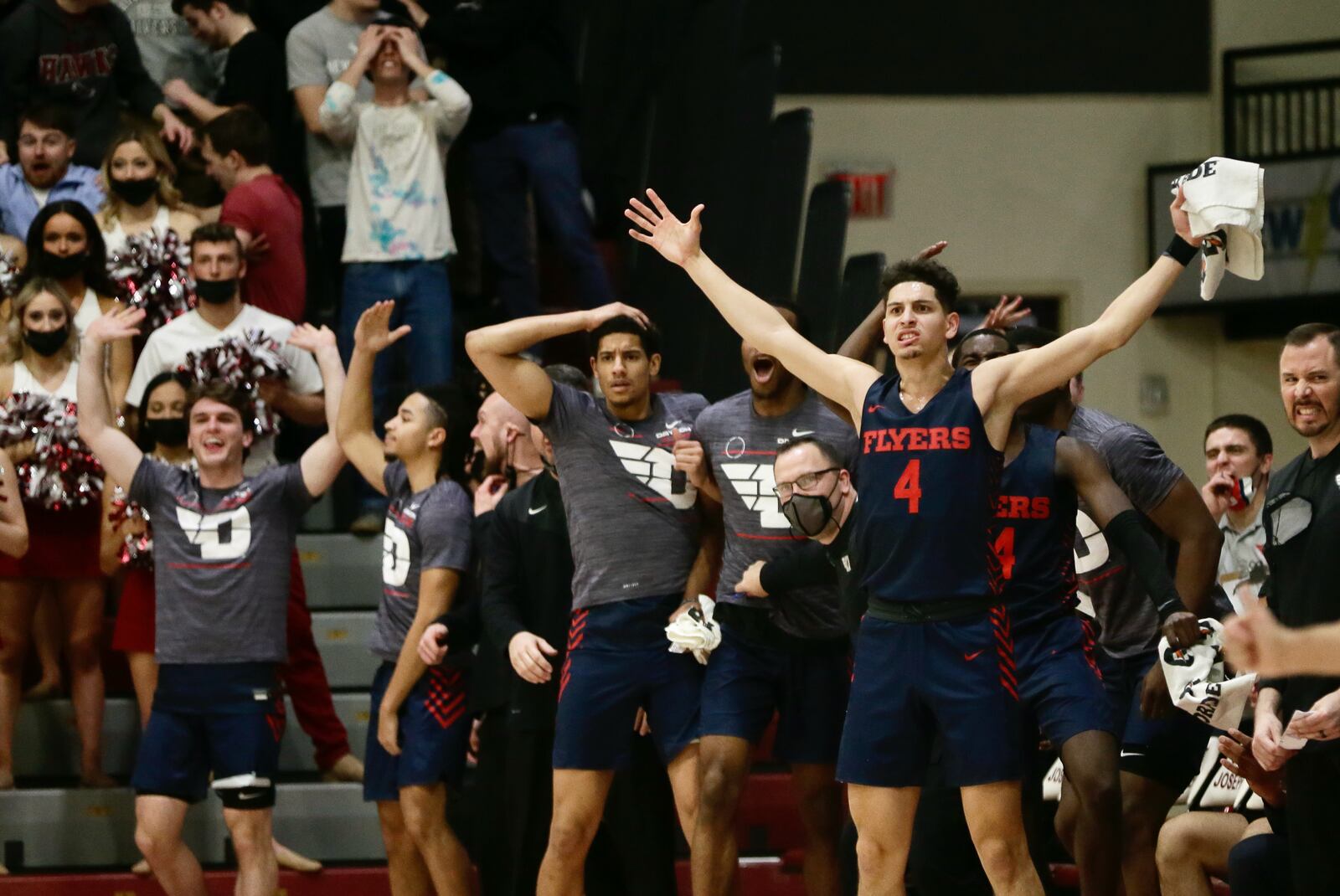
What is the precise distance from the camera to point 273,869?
6125 millimetres

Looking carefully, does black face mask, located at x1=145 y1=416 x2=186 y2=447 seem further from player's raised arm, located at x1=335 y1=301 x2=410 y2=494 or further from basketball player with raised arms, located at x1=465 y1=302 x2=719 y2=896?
basketball player with raised arms, located at x1=465 y1=302 x2=719 y2=896

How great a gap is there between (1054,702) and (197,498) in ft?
9.75

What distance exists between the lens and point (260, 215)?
7582mm

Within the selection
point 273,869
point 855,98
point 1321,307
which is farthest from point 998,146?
point 273,869

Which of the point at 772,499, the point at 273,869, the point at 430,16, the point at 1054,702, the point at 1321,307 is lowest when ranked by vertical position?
the point at 273,869

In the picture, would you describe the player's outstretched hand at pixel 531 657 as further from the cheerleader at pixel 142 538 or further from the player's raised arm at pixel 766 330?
the cheerleader at pixel 142 538

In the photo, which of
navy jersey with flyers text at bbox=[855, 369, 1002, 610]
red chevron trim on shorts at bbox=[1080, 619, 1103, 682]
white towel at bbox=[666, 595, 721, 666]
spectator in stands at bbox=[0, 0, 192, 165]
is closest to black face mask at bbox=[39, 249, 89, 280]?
spectator in stands at bbox=[0, 0, 192, 165]

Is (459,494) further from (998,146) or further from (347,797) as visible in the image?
(998,146)

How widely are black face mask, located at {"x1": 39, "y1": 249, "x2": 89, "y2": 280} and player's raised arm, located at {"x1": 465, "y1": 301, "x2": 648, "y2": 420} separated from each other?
218 centimetres

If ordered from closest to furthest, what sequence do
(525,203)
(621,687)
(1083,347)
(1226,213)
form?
(1226,213) → (1083,347) → (621,687) → (525,203)

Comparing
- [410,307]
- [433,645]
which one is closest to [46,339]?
[410,307]

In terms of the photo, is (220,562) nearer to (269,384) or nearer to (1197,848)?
(269,384)

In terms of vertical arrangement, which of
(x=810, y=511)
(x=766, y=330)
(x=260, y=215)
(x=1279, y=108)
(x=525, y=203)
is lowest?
(x=810, y=511)

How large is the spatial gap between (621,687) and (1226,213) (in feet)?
7.49
